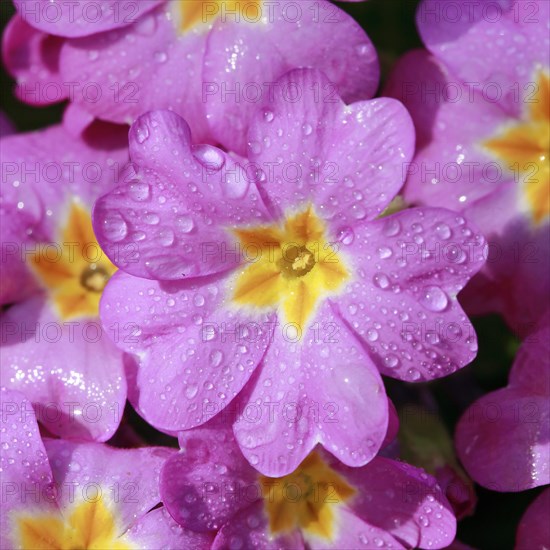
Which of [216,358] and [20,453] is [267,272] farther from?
[20,453]

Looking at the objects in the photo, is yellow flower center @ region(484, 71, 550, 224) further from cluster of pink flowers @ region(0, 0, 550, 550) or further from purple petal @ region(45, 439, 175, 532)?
purple petal @ region(45, 439, 175, 532)

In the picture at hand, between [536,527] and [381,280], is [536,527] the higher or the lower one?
the lower one

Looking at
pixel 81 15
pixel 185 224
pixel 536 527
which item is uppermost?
pixel 81 15

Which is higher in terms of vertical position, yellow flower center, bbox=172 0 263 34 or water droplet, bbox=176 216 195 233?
yellow flower center, bbox=172 0 263 34

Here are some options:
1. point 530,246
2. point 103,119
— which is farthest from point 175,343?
point 530,246

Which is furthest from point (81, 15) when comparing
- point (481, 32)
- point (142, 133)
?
point (481, 32)

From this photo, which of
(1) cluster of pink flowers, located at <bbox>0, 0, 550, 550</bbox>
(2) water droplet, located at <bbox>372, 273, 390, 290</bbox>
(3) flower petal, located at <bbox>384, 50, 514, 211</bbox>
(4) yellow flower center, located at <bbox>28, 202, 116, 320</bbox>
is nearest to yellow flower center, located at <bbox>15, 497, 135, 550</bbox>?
(1) cluster of pink flowers, located at <bbox>0, 0, 550, 550</bbox>
